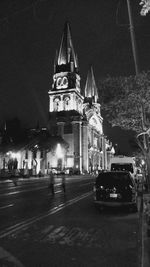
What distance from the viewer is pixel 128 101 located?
747 inches

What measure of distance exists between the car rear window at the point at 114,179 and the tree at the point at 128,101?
6808 mm

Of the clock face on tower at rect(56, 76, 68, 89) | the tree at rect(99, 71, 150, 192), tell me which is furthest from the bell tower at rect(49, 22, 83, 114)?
the tree at rect(99, 71, 150, 192)

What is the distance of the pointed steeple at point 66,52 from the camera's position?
308 ft

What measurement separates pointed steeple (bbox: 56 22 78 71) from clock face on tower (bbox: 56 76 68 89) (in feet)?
13.6

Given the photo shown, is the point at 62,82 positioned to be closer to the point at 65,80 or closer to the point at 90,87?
the point at 65,80

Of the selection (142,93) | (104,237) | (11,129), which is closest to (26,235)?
(104,237)

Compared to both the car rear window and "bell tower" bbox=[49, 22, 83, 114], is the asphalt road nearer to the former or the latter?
the car rear window

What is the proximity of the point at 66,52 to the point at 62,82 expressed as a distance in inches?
387

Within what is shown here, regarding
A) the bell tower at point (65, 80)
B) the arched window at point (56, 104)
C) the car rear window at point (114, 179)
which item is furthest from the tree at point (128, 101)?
the arched window at point (56, 104)

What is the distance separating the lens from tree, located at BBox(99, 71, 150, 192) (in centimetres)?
1800

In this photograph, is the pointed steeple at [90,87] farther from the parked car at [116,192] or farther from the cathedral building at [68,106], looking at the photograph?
the parked car at [116,192]

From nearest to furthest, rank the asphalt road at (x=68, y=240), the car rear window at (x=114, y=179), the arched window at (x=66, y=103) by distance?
1. the asphalt road at (x=68, y=240)
2. the car rear window at (x=114, y=179)
3. the arched window at (x=66, y=103)

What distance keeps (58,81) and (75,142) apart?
21887mm

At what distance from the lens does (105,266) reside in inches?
209
